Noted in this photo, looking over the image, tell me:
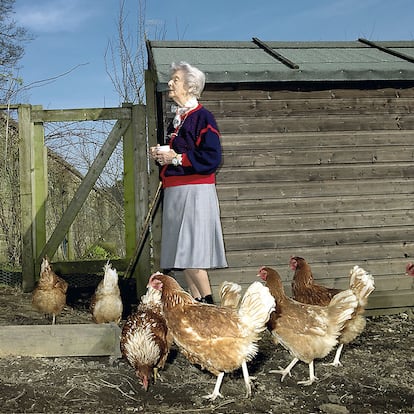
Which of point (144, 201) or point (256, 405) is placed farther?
point (144, 201)

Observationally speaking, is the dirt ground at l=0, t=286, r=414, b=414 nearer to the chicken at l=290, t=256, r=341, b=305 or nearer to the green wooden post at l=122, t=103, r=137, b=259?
the chicken at l=290, t=256, r=341, b=305

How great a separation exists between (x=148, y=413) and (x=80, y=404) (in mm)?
450

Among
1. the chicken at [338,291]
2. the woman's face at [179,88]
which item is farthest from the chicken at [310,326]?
the woman's face at [179,88]

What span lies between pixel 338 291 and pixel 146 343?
1844mm

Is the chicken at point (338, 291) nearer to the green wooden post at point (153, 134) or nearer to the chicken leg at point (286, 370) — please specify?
the chicken leg at point (286, 370)

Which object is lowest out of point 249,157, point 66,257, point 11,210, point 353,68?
point 66,257

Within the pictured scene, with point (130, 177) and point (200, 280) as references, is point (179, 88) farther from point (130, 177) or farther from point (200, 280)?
point (130, 177)

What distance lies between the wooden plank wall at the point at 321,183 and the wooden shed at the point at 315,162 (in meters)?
0.01

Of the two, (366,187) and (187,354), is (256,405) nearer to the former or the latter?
(187,354)

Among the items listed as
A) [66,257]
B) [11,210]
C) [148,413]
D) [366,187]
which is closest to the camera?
[148,413]

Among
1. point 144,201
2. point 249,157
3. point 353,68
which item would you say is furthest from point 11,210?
point 353,68

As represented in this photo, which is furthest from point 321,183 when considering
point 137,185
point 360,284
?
point 137,185

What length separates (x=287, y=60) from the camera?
20.6 feet

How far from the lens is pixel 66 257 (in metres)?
10.5
